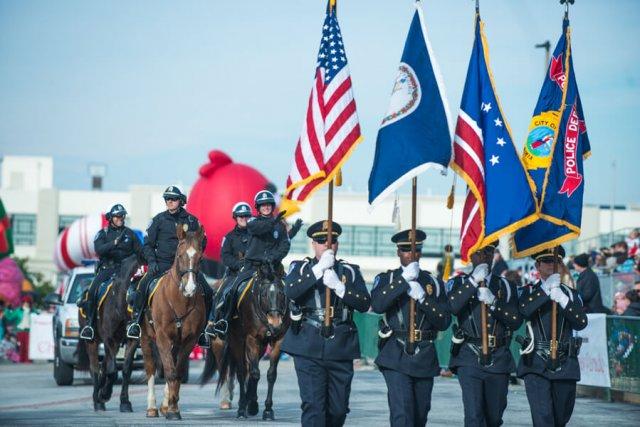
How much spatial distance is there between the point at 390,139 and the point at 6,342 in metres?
23.6

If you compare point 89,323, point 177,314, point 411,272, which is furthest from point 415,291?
point 89,323

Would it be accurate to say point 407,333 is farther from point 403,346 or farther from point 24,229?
point 24,229

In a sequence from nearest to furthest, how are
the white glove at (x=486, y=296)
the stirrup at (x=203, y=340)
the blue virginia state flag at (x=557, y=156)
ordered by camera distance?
the white glove at (x=486, y=296) → the blue virginia state flag at (x=557, y=156) → the stirrup at (x=203, y=340)

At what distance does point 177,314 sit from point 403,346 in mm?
5425

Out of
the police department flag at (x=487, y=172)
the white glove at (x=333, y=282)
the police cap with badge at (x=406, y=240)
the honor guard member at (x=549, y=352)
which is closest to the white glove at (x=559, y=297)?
the honor guard member at (x=549, y=352)

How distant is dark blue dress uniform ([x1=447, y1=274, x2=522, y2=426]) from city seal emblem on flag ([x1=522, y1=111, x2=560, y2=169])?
191 centimetres

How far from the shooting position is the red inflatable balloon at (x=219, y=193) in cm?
3716

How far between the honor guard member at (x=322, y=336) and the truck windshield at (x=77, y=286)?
493 inches

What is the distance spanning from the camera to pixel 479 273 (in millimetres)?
11711

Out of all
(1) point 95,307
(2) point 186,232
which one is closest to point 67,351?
(1) point 95,307

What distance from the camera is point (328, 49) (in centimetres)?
1289

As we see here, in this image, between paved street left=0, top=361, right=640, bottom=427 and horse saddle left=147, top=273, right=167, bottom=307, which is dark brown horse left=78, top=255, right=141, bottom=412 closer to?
paved street left=0, top=361, right=640, bottom=427

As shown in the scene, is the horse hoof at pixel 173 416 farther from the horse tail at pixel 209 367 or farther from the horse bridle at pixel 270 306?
the horse tail at pixel 209 367

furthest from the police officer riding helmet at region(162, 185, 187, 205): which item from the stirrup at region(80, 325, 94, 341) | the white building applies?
the white building
